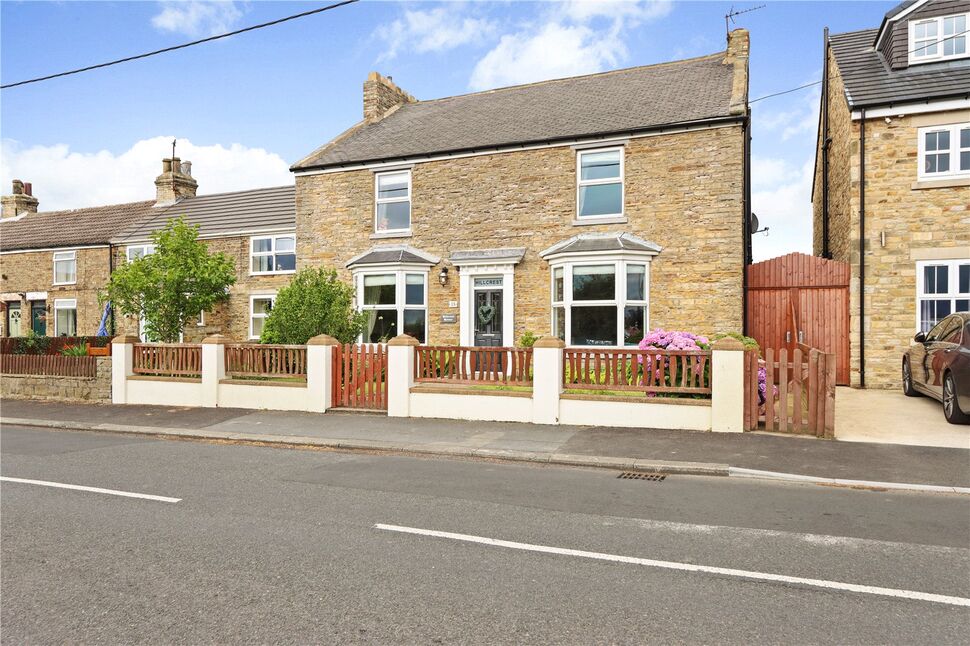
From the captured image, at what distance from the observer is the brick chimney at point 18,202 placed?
109 ft

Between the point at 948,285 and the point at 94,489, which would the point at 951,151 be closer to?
the point at 948,285

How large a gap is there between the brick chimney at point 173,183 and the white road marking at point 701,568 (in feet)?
94.2

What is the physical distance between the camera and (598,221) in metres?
15.7

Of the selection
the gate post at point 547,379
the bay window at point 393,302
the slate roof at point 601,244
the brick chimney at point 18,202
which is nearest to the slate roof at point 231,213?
the bay window at point 393,302

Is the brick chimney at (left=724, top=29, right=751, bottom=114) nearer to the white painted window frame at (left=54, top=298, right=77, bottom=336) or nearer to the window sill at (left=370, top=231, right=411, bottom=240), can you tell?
the window sill at (left=370, top=231, right=411, bottom=240)

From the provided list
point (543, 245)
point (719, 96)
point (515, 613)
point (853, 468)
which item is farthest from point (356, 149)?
point (515, 613)

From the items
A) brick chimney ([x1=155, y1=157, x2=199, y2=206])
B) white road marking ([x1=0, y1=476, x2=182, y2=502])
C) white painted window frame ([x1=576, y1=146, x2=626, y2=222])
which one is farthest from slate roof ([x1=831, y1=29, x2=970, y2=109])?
brick chimney ([x1=155, y1=157, x2=199, y2=206])

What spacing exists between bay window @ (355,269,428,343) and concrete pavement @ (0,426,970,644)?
1033 centimetres

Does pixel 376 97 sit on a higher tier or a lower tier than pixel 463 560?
higher

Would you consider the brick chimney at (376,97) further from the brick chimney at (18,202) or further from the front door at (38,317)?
the brick chimney at (18,202)

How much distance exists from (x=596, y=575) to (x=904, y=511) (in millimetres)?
3542

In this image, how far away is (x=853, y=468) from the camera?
7.18m

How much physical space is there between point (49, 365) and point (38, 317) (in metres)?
16.2

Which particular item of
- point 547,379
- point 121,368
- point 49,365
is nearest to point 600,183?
point 547,379
